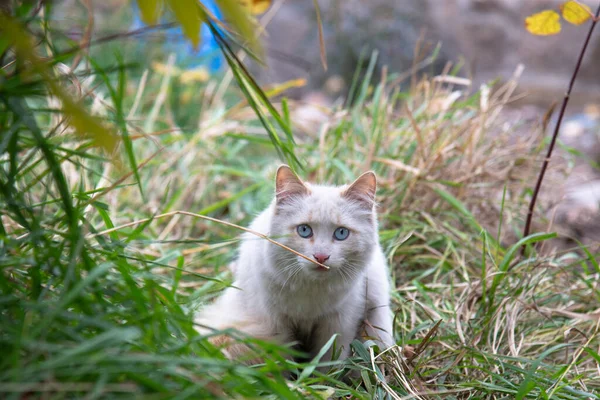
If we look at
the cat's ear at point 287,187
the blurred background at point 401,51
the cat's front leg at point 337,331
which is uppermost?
the blurred background at point 401,51

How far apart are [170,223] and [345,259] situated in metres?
1.42

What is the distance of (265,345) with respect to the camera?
1.27 metres

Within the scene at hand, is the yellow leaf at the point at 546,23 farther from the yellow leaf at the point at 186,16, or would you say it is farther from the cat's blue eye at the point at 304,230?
the yellow leaf at the point at 186,16

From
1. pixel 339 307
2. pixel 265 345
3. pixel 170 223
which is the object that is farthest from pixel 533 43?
pixel 265 345

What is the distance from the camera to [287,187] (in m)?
2.05

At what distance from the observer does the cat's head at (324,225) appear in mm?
1930

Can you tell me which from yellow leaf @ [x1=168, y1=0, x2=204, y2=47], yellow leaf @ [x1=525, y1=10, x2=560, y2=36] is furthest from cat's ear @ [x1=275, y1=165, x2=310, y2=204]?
yellow leaf @ [x1=168, y1=0, x2=204, y2=47]

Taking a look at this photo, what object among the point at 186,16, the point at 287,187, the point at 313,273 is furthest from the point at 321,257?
the point at 186,16

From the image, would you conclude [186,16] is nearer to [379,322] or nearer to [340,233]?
[340,233]

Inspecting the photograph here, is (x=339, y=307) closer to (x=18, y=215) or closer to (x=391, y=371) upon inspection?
(x=391, y=371)

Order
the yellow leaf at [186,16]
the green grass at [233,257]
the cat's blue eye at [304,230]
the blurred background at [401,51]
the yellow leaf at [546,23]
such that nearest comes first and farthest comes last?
the yellow leaf at [186,16]
the green grass at [233,257]
the cat's blue eye at [304,230]
the yellow leaf at [546,23]
the blurred background at [401,51]

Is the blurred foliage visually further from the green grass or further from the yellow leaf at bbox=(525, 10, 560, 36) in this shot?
the green grass

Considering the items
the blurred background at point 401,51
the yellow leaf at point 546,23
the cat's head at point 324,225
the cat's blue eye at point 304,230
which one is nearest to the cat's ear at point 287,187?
the cat's head at point 324,225

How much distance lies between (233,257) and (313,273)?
90 cm
